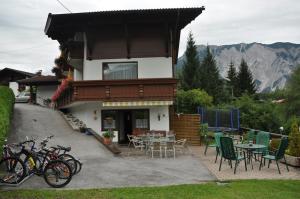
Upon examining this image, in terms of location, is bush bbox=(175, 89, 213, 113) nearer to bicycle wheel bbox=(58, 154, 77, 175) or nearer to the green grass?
bicycle wheel bbox=(58, 154, 77, 175)

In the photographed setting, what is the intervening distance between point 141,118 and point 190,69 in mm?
40099

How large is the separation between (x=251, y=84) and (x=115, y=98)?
6036 cm

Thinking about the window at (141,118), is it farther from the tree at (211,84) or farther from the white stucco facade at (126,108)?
the tree at (211,84)

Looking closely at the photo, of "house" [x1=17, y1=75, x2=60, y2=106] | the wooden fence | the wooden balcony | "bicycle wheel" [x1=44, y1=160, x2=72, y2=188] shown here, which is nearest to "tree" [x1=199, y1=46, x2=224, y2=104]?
"house" [x1=17, y1=75, x2=60, y2=106]

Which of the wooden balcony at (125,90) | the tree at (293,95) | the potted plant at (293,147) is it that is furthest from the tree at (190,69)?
the potted plant at (293,147)

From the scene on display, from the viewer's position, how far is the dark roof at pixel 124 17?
21.8 metres

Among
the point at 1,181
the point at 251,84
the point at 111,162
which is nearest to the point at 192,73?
the point at 251,84

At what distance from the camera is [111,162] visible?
585 inches

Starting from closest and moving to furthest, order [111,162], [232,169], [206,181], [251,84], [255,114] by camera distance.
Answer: [206,181], [232,169], [111,162], [255,114], [251,84]

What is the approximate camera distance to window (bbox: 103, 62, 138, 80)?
23562 millimetres

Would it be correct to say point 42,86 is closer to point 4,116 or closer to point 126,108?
point 126,108

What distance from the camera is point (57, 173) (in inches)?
418

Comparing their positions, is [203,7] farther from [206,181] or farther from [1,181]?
[1,181]

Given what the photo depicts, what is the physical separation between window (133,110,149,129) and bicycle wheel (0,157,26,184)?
42.9 feet
